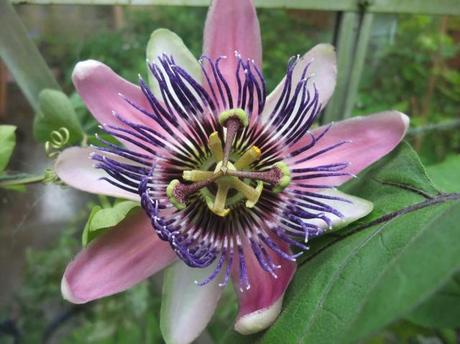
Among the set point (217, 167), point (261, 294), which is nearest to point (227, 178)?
point (217, 167)

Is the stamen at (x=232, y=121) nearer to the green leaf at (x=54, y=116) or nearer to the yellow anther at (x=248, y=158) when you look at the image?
the yellow anther at (x=248, y=158)

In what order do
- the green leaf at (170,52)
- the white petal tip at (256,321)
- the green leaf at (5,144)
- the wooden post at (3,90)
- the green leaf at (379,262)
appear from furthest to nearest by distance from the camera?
the wooden post at (3,90)
the green leaf at (5,144)
the green leaf at (170,52)
the white petal tip at (256,321)
the green leaf at (379,262)

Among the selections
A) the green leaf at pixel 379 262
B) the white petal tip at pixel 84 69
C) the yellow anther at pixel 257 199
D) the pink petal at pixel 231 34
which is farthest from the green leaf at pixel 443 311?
the white petal tip at pixel 84 69

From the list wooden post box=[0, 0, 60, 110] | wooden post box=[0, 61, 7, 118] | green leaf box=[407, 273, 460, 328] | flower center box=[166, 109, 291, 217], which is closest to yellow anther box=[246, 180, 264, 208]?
flower center box=[166, 109, 291, 217]

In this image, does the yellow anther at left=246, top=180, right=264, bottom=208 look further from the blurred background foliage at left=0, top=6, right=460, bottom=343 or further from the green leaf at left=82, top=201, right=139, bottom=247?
the blurred background foliage at left=0, top=6, right=460, bottom=343

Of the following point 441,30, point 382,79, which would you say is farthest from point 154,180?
point 441,30
